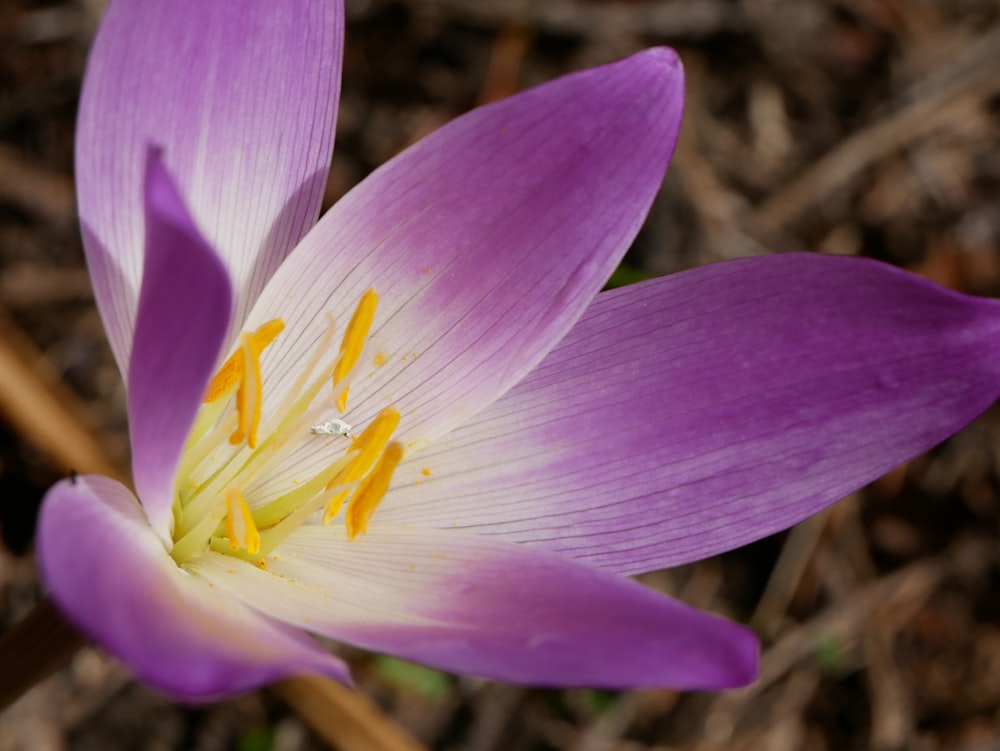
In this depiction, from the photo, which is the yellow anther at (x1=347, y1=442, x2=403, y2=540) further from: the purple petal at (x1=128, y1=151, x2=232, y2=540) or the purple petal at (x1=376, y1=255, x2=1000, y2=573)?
the purple petal at (x1=128, y1=151, x2=232, y2=540)

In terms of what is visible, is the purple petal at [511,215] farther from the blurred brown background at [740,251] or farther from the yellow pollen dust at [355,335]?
the blurred brown background at [740,251]

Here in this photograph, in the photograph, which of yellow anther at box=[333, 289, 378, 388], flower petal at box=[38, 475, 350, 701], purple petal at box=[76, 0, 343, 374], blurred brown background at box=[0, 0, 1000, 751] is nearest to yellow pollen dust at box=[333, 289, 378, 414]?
yellow anther at box=[333, 289, 378, 388]

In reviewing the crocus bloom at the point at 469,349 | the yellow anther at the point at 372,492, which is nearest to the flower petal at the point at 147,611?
the crocus bloom at the point at 469,349

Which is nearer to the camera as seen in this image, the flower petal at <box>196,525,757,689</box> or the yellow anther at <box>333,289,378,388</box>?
the flower petal at <box>196,525,757,689</box>

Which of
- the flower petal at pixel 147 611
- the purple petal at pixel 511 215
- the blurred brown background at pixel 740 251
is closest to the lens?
the flower petal at pixel 147 611

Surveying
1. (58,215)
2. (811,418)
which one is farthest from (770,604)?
(58,215)

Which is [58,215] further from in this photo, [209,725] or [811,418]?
[811,418]
